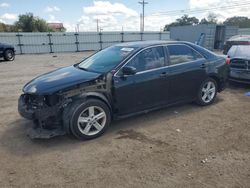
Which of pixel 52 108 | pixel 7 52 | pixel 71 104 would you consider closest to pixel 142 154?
pixel 71 104

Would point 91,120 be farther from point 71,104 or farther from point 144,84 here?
point 144,84

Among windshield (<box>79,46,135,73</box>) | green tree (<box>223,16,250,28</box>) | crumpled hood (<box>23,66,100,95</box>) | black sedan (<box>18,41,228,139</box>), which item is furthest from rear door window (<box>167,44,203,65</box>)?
green tree (<box>223,16,250,28</box>)

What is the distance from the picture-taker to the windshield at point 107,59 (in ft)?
14.4

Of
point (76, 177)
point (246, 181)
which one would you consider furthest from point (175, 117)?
point (76, 177)

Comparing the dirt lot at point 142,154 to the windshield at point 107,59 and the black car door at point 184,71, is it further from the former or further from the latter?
the windshield at point 107,59

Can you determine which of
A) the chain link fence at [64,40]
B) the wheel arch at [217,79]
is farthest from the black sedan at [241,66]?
the chain link fence at [64,40]

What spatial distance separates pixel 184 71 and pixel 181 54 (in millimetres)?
384

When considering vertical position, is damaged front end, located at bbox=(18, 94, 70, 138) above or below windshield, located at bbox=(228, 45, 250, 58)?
below

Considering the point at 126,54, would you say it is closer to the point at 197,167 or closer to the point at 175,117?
the point at 175,117

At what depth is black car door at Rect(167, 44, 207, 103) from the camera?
488 centimetres

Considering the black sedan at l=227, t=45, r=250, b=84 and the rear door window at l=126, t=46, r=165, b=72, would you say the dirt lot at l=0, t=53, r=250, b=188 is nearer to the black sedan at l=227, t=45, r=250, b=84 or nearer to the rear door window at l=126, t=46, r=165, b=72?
the rear door window at l=126, t=46, r=165, b=72

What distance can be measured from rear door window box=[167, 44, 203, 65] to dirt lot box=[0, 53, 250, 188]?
1.17 m

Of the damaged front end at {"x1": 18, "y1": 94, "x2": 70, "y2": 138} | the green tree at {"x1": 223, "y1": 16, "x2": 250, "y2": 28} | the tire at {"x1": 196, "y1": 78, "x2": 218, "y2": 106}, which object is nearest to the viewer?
the damaged front end at {"x1": 18, "y1": 94, "x2": 70, "y2": 138}

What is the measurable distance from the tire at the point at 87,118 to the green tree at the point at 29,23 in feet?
155
